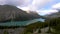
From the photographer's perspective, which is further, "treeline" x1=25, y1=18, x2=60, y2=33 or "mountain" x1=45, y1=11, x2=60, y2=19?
"mountain" x1=45, y1=11, x2=60, y2=19

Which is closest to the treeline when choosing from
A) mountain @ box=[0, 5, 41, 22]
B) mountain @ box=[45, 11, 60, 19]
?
mountain @ box=[45, 11, 60, 19]

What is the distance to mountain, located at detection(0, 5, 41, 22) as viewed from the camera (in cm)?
653

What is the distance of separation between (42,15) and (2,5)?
1.38 metres

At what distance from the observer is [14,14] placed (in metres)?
6.64

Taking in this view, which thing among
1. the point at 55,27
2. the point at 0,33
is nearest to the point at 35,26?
the point at 55,27

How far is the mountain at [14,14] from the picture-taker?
21.4 feet

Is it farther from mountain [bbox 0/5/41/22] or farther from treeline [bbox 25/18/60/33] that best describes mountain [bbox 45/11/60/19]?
mountain [bbox 0/5/41/22]

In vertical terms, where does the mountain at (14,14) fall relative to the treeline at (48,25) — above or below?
above

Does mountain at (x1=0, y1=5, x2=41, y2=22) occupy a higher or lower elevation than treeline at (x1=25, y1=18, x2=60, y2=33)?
higher

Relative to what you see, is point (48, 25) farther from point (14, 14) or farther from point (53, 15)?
point (14, 14)

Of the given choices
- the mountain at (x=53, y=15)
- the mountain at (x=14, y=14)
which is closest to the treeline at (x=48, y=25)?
the mountain at (x=53, y=15)

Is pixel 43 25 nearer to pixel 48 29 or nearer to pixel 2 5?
pixel 48 29

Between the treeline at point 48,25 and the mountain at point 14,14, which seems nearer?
the treeline at point 48,25

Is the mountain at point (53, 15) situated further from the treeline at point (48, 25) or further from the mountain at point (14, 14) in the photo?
the mountain at point (14, 14)
